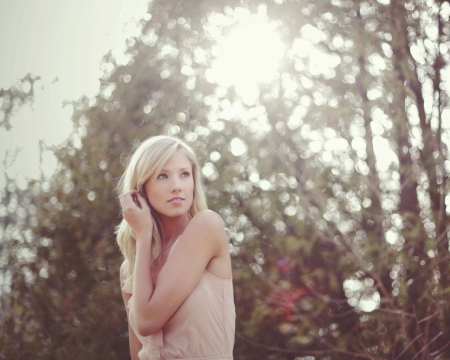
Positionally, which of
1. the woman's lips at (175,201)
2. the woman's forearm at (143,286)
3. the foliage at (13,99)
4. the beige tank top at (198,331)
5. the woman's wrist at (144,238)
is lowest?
the beige tank top at (198,331)

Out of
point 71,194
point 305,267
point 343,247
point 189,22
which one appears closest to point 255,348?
point 305,267

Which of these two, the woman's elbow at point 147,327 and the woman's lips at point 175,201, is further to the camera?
the woman's lips at point 175,201

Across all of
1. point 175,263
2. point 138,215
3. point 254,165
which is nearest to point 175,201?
point 138,215

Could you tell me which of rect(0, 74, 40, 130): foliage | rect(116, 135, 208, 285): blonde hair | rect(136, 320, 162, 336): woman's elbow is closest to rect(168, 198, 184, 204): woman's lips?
rect(116, 135, 208, 285): blonde hair

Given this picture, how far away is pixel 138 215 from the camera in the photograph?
6.17ft

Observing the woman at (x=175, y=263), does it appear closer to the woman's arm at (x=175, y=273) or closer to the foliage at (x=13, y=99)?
the woman's arm at (x=175, y=273)

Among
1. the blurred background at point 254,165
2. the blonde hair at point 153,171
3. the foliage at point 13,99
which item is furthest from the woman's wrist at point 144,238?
the foliage at point 13,99

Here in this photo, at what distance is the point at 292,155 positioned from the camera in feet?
10.8

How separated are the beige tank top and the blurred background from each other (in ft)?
4.42

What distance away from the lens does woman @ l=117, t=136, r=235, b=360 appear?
1.68 metres

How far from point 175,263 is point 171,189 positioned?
323 millimetres

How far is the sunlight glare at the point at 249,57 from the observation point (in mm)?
3406

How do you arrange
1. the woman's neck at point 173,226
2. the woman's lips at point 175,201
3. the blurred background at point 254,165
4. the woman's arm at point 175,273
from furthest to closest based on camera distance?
the blurred background at point 254,165
the woman's neck at point 173,226
the woman's lips at point 175,201
the woman's arm at point 175,273

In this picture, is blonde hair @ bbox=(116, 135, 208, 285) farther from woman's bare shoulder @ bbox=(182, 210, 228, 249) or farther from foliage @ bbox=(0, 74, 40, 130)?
foliage @ bbox=(0, 74, 40, 130)
